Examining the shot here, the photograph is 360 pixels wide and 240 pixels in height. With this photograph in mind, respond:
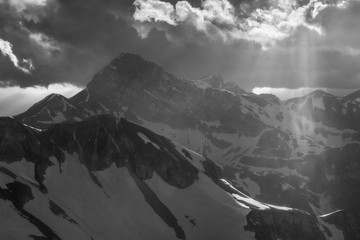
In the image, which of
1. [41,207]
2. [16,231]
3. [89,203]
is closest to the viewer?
[16,231]

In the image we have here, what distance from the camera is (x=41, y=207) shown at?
153 m

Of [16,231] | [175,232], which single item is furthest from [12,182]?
[175,232]

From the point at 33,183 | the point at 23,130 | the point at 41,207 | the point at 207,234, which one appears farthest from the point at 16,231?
the point at 207,234

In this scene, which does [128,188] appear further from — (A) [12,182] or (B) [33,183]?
(A) [12,182]

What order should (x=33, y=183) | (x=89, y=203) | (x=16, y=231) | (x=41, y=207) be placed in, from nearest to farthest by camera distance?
1. (x=16, y=231)
2. (x=41, y=207)
3. (x=33, y=183)
4. (x=89, y=203)

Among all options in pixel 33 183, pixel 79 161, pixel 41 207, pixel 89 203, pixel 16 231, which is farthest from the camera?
pixel 79 161

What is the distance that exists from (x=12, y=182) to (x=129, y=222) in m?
44.2

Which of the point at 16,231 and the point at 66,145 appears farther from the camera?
the point at 66,145

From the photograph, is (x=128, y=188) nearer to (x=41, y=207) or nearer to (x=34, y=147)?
(x=34, y=147)

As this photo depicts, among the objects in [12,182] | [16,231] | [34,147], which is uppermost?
[34,147]

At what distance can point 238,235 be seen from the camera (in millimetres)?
188000

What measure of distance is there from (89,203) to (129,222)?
14.6 m

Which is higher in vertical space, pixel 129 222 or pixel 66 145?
pixel 66 145

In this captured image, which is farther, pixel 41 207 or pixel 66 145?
pixel 66 145
